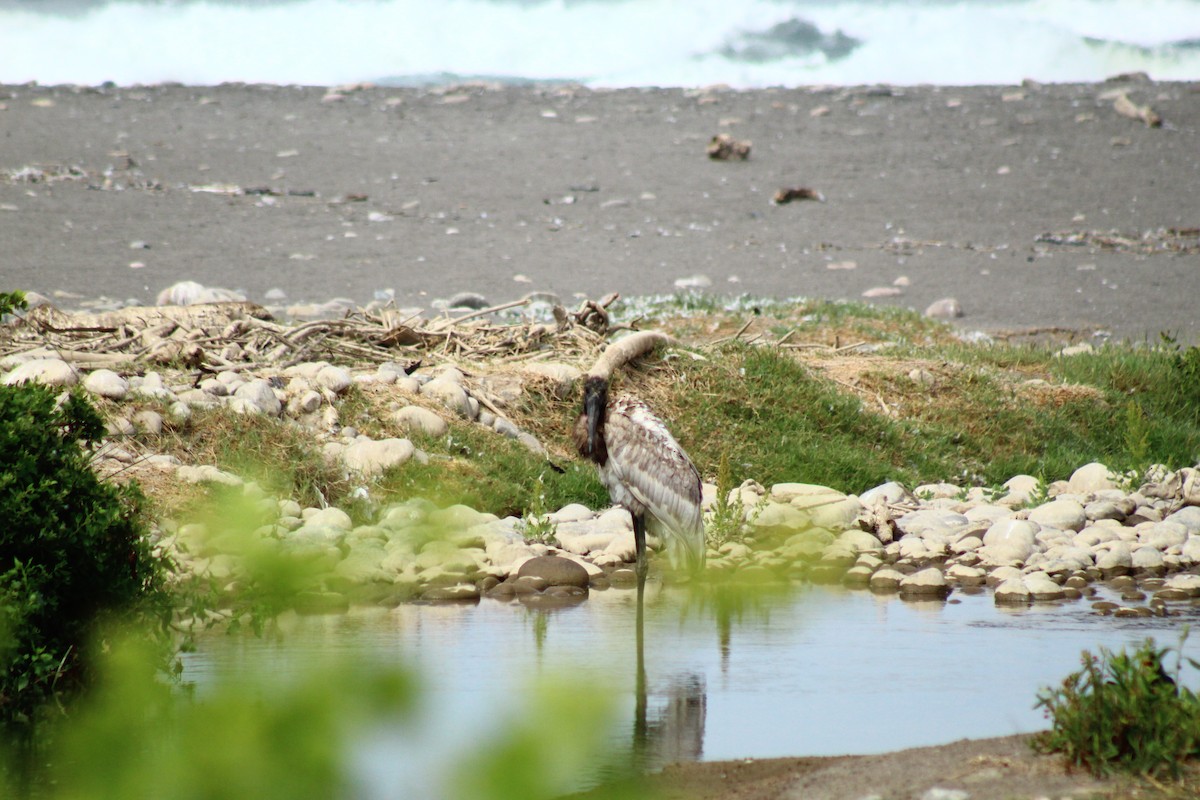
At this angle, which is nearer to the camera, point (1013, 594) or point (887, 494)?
point (1013, 594)

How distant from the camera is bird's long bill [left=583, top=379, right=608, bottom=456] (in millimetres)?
7559

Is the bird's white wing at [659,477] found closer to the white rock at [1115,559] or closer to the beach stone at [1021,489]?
the white rock at [1115,559]

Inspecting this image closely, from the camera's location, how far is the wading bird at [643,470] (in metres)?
7.19

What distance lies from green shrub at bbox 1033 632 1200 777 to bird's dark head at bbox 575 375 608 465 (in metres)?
3.98

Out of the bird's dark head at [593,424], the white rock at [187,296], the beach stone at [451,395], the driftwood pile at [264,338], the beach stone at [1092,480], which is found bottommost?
the beach stone at [1092,480]

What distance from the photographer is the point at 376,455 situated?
832 centimetres

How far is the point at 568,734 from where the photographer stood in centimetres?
102

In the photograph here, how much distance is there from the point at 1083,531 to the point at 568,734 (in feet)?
25.8

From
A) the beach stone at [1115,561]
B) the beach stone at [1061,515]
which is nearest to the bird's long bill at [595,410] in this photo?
the beach stone at [1061,515]

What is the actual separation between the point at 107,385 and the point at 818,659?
4.85 meters

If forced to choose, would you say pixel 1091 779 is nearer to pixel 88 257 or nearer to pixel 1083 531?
pixel 1083 531

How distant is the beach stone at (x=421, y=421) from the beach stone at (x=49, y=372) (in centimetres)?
205

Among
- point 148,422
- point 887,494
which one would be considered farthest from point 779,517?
point 148,422

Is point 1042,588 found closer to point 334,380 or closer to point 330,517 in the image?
point 330,517
